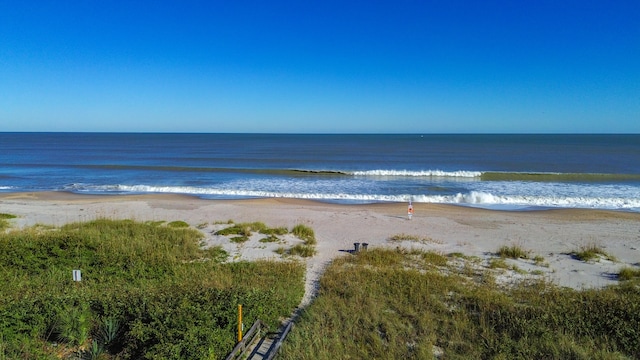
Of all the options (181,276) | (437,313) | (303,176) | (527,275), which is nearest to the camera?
(437,313)

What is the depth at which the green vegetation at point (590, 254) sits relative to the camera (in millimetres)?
12320

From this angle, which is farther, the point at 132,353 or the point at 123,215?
the point at 123,215

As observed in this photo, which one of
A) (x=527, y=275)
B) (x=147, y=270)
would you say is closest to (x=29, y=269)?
(x=147, y=270)

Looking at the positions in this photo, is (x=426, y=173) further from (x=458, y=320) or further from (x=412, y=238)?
(x=458, y=320)

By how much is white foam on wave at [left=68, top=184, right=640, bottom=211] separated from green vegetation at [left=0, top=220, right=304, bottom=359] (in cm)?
1490

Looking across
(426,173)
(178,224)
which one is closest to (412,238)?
(178,224)

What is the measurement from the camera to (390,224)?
1795 centimetres

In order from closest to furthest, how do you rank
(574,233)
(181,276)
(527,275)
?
1. (181,276)
2. (527,275)
3. (574,233)

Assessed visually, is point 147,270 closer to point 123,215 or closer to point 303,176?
point 123,215

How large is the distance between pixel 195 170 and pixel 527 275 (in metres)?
35.8

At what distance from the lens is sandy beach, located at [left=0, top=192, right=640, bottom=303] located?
12.2m

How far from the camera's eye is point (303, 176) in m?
37.3

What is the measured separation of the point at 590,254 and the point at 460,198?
43.4 feet

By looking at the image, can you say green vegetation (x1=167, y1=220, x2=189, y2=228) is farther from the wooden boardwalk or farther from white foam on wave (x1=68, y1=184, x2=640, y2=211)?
the wooden boardwalk
